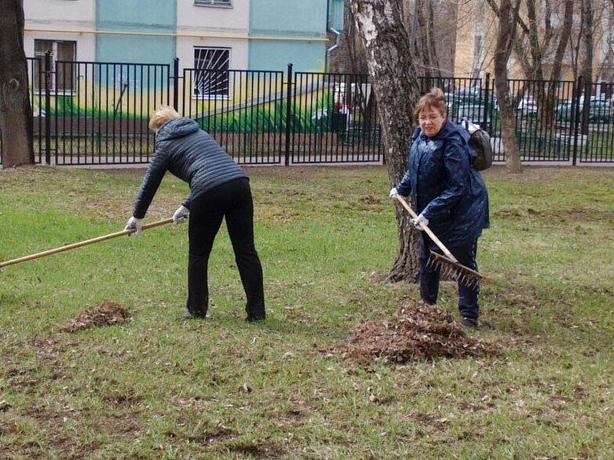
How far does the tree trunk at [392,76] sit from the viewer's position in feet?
26.3

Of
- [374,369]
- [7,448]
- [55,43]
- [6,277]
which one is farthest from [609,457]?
[55,43]

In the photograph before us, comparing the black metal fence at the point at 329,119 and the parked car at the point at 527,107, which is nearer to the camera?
the black metal fence at the point at 329,119

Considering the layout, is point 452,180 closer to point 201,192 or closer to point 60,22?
point 201,192

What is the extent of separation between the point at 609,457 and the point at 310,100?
20237 mm

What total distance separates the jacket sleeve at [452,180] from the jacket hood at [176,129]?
5.44 ft

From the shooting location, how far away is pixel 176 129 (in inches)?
266

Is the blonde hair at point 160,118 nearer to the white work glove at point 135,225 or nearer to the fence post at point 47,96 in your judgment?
the white work glove at point 135,225

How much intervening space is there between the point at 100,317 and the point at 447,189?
252 centimetres

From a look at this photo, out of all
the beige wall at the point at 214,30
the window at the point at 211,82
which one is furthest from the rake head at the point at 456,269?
the beige wall at the point at 214,30

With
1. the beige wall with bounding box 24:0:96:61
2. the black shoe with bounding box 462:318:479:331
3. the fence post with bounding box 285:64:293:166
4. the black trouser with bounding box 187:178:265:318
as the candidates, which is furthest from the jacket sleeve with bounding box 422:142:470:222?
the beige wall with bounding box 24:0:96:61

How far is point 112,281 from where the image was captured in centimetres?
855

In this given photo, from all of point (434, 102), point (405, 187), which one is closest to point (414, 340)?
point (405, 187)

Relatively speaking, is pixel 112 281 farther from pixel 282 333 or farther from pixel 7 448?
pixel 7 448

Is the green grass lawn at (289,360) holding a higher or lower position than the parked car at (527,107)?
lower
